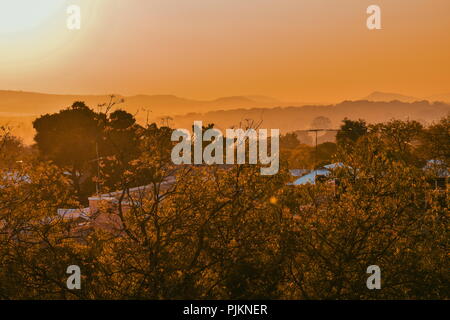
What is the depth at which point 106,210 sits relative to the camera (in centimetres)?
1507

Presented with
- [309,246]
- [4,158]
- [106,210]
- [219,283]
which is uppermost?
[4,158]

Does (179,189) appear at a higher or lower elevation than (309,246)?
higher

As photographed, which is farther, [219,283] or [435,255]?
[435,255]

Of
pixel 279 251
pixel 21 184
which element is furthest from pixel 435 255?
pixel 21 184

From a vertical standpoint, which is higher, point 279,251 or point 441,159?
point 441,159

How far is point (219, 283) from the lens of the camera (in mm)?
14055

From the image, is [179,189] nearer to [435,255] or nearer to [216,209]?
[216,209]

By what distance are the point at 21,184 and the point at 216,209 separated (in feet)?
37.3
